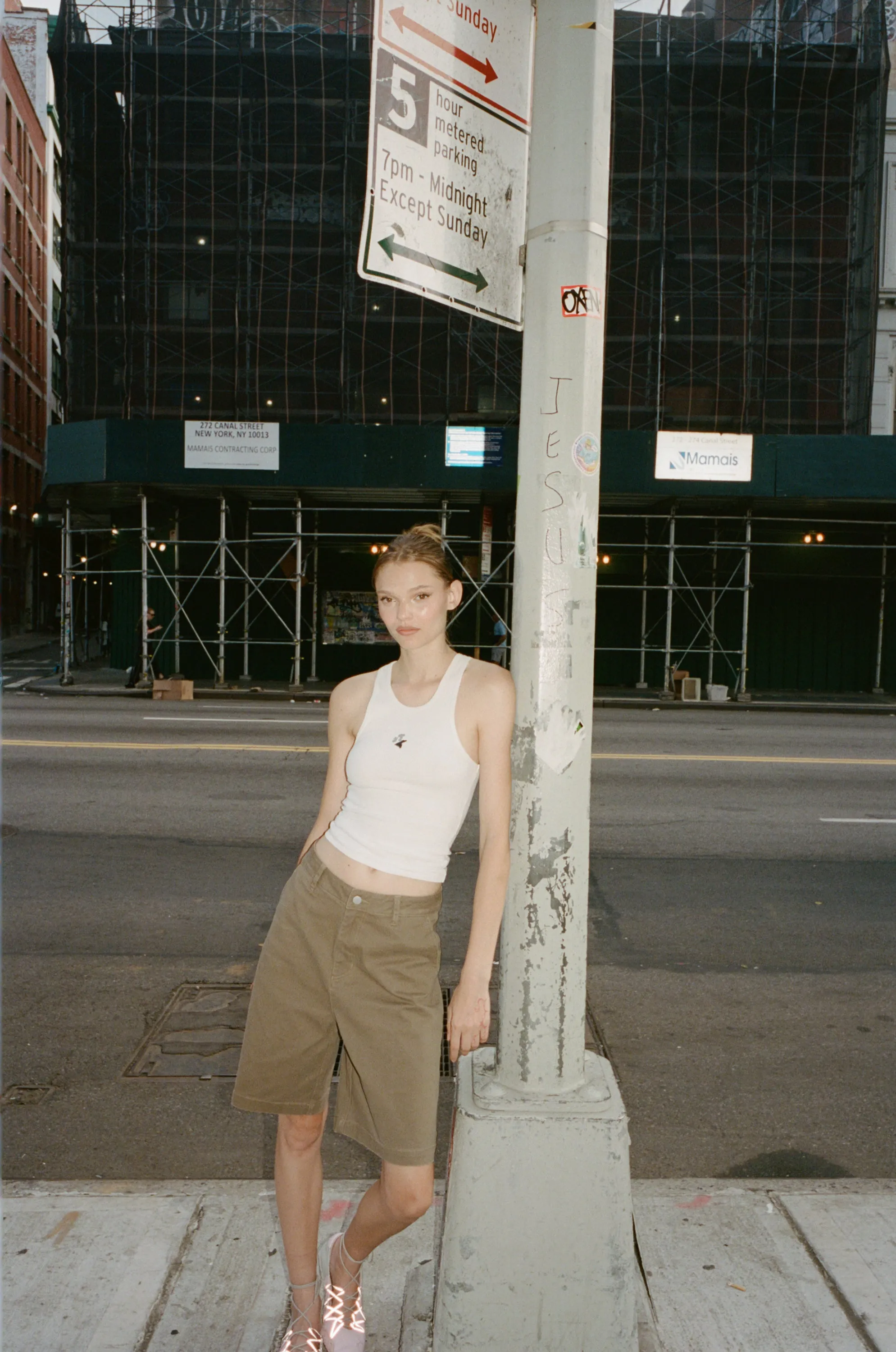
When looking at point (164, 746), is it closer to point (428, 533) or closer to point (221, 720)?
point (221, 720)

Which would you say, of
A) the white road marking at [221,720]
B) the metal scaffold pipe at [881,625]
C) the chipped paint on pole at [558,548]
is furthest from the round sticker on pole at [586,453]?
the metal scaffold pipe at [881,625]

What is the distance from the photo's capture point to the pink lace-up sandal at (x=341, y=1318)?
2654 mm

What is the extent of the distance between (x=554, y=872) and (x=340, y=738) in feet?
2.10

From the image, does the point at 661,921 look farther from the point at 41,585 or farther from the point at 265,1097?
the point at 41,585

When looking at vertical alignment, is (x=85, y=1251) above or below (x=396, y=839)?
below

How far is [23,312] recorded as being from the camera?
44125 millimetres

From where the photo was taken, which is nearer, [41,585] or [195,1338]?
[195,1338]

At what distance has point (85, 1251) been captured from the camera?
3061 millimetres

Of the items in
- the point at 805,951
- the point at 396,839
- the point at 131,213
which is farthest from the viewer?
the point at 131,213

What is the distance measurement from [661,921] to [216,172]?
22031 millimetres

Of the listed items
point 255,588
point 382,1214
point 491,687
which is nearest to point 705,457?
point 255,588

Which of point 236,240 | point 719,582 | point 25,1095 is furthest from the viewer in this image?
point 236,240

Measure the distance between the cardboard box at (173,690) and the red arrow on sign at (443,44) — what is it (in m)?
16.9

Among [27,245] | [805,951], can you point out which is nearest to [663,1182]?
[805,951]
